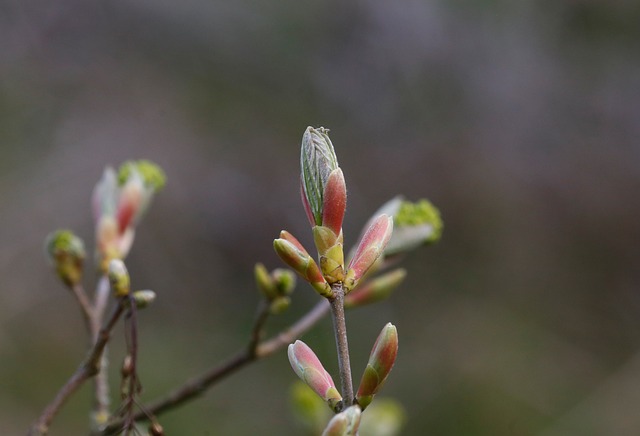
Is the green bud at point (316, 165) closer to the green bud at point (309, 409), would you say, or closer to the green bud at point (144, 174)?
the green bud at point (144, 174)

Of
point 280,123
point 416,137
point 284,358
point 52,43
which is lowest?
point 284,358

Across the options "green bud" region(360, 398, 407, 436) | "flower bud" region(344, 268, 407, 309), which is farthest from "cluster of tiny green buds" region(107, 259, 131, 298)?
"green bud" region(360, 398, 407, 436)

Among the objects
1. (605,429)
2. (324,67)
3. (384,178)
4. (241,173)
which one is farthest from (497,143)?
(605,429)

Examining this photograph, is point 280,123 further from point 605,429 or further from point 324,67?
point 605,429

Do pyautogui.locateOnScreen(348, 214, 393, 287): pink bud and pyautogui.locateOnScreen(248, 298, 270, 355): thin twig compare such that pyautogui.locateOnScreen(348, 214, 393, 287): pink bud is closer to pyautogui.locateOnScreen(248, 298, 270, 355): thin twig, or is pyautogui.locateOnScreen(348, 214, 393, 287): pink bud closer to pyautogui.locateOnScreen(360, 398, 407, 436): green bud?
pyautogui.locateOnScreen(248, 298, 270, 355): thin twig

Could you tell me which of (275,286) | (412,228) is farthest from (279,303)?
(412,228)
